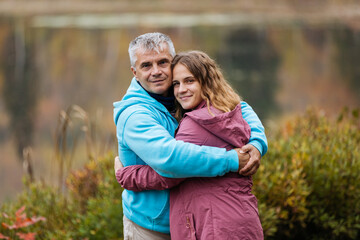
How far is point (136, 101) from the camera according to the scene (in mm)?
2352

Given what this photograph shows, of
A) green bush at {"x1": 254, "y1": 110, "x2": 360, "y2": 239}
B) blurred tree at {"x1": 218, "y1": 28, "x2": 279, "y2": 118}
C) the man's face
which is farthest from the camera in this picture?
blurred tree at {"x1": 218, "y1": 28, "x2": 279, "y2": 118}

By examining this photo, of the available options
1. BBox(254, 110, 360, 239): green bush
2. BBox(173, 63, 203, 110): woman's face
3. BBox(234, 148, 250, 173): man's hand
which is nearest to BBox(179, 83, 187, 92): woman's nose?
BBox(173, 63, 203, 110): woman's face

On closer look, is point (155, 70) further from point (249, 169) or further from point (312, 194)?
point (312, 194)

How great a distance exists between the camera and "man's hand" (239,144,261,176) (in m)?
2.21

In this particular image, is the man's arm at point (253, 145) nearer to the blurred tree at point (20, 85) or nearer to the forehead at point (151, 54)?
the forehead at point (151, 54)

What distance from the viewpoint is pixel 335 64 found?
15500mm

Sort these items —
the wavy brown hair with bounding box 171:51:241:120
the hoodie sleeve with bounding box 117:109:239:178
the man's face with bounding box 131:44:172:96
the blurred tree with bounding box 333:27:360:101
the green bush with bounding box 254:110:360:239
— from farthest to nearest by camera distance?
the blurred tree with bounding box 333:27:360:101 → the green bush with bounding box 254:110:360:239 → the man's face with bounding box 131:44:172:96 → the wavy brown hair with bounding box 171:51:241:120 → the hoodie sleeve with bounding box 117:109:239:178

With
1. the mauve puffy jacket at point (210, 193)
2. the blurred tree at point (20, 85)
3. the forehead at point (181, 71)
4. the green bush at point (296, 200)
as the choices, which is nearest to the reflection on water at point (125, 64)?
the blurred tree at point (20, 85)

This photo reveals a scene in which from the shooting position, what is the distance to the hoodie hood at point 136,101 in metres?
2.36

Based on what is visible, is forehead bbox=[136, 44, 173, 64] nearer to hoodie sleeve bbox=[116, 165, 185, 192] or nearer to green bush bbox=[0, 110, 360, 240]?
hoodie sleeve bbox=[116, 165, 185, 192]

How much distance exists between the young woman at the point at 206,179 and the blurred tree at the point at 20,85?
8354 mm

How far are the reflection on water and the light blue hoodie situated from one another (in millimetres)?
3887

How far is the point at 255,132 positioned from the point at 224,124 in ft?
1.05

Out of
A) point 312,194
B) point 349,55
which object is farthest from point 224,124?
point 349,55
